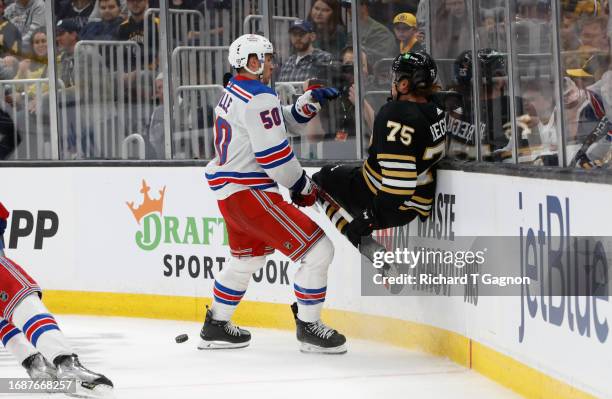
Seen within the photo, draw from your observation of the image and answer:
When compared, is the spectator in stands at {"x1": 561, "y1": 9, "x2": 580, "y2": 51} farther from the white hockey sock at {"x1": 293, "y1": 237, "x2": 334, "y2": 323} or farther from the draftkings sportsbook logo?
the draftkings sportsbook logo

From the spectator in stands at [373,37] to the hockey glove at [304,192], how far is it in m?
0.95

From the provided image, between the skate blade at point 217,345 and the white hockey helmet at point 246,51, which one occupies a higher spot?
the white hockey helmet at point 246,51

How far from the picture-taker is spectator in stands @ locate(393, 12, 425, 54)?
6938 millimetres

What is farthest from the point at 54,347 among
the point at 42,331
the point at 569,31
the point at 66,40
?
the point at 66,40

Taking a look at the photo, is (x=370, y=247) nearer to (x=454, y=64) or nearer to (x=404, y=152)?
(x=404, y=152)

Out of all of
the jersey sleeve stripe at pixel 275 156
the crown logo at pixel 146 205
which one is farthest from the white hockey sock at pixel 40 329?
the crown logo at pixel 146 205

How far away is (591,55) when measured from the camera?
5000 mm

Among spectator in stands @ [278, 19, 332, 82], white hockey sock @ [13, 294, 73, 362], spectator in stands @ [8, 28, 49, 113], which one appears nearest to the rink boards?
spectator in stands @ [8, 28, 49, 113]

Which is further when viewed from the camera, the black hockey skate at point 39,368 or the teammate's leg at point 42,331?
the black hockey skate at point 39,368

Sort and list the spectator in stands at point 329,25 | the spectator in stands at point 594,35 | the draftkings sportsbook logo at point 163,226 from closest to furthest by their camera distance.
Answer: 1. the spectator in stands at point 594,35
2. the spectator in stands at point 329,25
3. the draftkings sportsbook logo at point 163,226

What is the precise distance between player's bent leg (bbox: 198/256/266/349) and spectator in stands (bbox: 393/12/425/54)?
1.34m

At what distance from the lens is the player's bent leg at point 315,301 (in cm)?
666

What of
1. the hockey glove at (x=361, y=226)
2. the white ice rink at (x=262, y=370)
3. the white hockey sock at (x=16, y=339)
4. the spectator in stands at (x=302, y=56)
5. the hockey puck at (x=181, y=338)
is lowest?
the white ice rink at (x=262, y=370)

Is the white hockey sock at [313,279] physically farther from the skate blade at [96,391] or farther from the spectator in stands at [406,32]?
the skate blade at [96,391]
